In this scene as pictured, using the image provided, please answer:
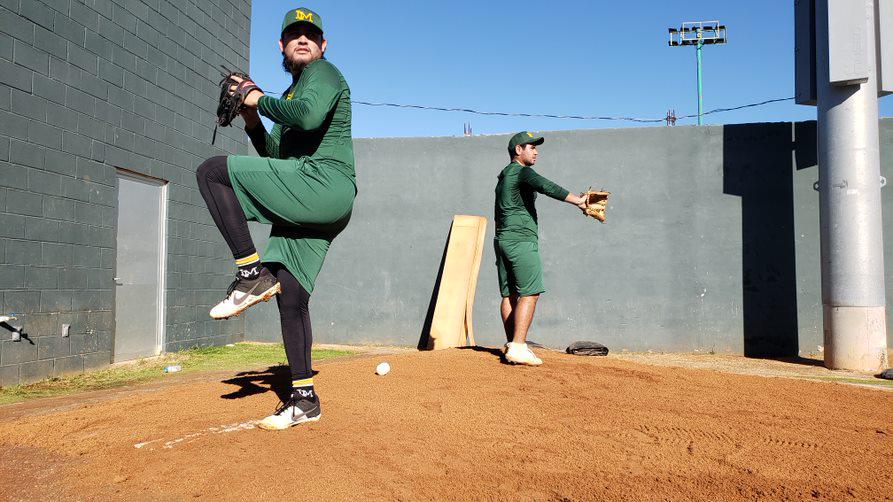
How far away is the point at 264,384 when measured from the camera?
4156mm

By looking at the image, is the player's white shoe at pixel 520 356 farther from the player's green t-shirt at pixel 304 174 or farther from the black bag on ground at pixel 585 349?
the black bag on ground at pixel 585 349

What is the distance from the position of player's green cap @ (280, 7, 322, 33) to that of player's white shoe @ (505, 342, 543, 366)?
105 inches

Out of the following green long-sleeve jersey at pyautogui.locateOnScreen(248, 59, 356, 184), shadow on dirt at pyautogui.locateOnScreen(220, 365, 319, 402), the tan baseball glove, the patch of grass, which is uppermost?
green long-sleeve jersey at pyautogui.locateOnScreen(248, 59, 356, 184)

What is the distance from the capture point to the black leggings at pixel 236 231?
9.53 feet

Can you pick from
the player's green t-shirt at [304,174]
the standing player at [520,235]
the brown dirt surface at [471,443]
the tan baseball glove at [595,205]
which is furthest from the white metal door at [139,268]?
the tan baseball glove at [595,205]

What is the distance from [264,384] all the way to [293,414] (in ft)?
4.09

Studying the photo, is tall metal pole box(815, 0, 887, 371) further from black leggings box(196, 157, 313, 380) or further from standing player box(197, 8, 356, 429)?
black leggings box(196, 157, 313, 380)

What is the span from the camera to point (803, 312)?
8.38 metres

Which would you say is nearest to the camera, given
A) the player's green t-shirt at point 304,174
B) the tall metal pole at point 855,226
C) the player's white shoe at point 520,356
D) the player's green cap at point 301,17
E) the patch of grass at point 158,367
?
the player's green t-shirt at point 304,174

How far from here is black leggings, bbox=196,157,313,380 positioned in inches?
114

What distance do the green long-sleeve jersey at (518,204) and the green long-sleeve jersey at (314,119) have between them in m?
2.21

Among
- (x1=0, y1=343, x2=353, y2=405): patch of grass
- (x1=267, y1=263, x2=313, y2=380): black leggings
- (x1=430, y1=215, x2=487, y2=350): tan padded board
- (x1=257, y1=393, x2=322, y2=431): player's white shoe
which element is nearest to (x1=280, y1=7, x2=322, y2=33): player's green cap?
(x1=267, y1=263, x2=313, y2=380): black leggings

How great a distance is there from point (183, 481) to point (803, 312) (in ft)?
27.8

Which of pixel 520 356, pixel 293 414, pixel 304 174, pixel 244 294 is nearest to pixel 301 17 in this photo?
pixel 304 174
